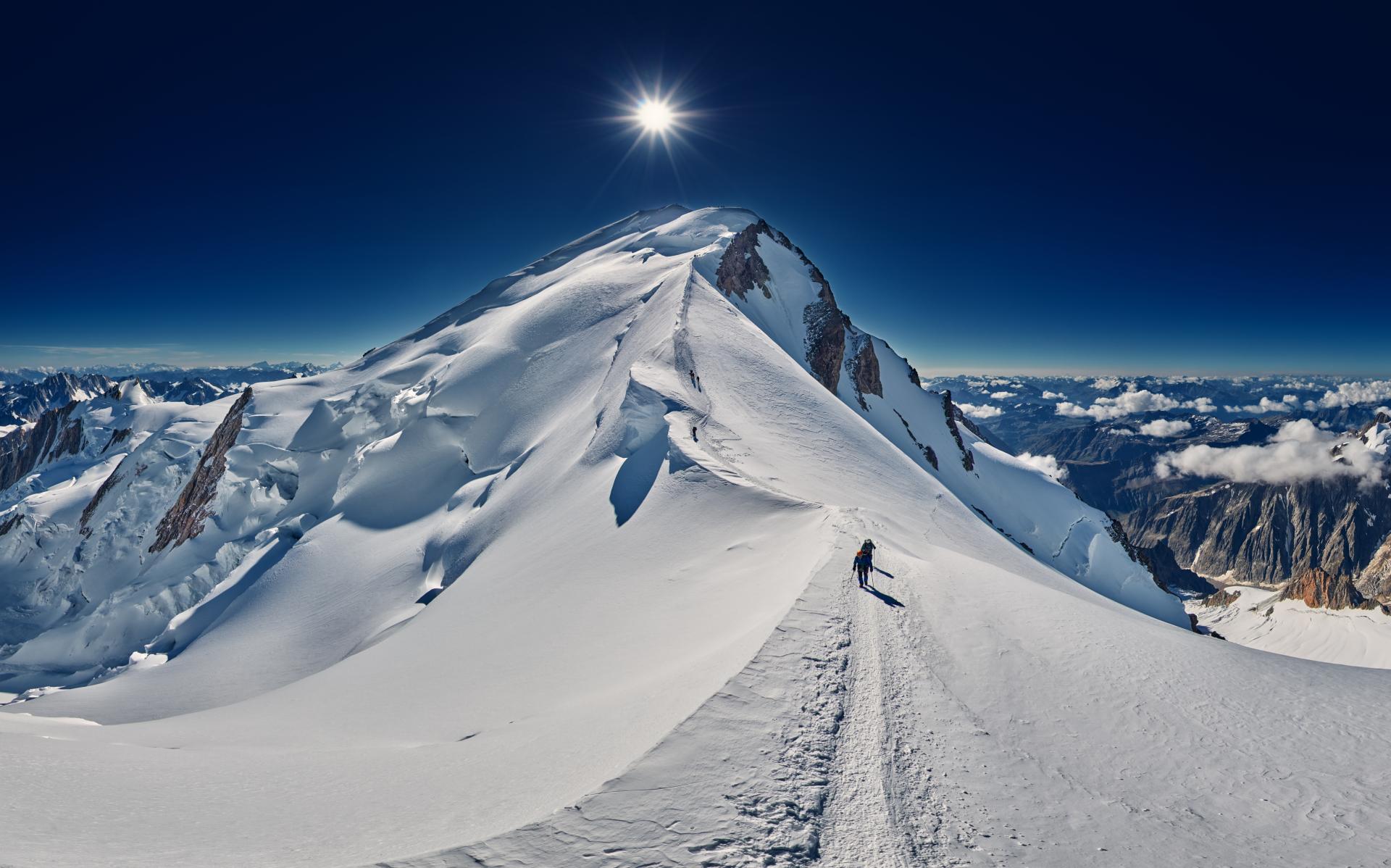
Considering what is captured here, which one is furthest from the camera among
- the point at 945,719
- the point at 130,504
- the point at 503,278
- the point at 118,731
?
the point at 503,278

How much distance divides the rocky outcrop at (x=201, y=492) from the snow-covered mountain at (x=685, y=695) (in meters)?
16.5

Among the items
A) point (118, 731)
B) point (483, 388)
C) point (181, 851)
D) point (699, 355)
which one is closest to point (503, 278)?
point (483, 388)

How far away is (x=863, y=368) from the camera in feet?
246

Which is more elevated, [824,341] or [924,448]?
[824,341]

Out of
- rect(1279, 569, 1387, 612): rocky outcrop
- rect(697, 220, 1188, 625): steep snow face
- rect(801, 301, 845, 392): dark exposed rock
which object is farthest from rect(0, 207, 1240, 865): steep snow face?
rect(1279, 569, 1387, 612): rocky outcrop

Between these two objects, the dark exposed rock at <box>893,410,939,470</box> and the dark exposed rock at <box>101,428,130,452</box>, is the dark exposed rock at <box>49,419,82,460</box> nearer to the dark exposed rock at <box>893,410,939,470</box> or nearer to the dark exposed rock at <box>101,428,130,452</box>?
the dark exposed rock at <box>101,428,130,452</box>

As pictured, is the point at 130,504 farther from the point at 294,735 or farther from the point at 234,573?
the point at 294,735

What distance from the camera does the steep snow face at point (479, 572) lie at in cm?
625

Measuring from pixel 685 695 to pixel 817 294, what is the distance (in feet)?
246

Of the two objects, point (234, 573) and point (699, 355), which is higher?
point (699, 355)

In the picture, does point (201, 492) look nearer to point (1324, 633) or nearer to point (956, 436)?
point (956, 436)

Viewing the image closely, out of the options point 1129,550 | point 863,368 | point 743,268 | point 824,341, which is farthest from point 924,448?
point 1129,550

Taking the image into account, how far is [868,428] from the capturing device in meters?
37.5

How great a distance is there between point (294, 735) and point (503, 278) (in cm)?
7769
